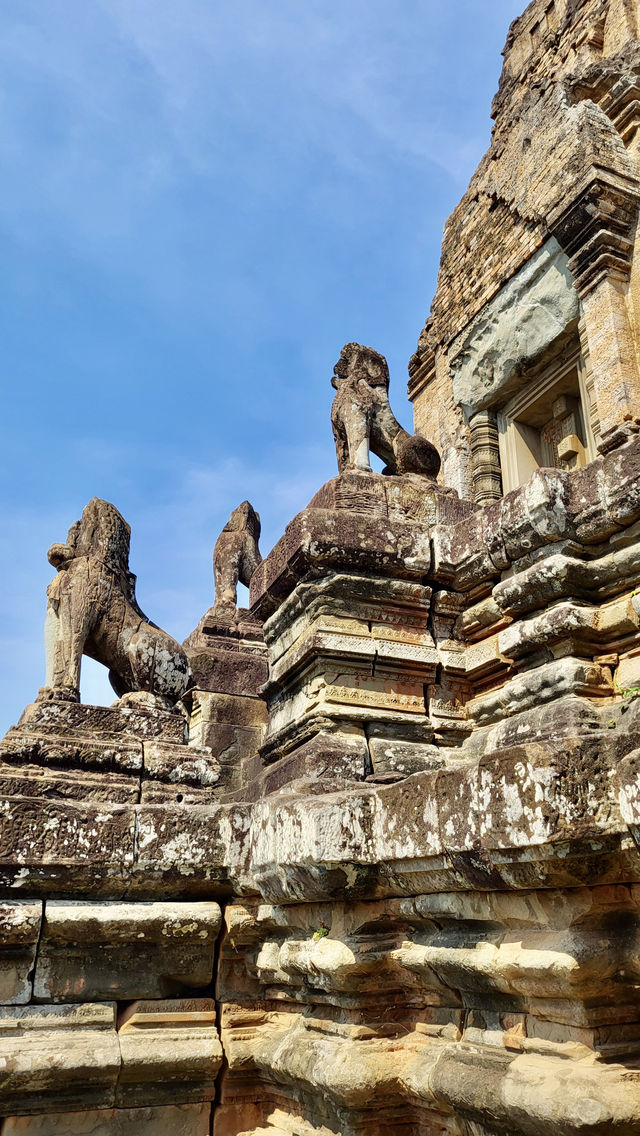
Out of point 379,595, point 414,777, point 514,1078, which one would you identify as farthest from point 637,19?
point 514,1078

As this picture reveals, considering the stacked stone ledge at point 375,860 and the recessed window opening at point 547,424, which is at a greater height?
the recessed window opening at point 547,424

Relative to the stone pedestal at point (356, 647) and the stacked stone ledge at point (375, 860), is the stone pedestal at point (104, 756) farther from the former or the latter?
the stone pedestal at point (356, 647)

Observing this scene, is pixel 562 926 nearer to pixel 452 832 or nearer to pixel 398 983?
pixel 452 832

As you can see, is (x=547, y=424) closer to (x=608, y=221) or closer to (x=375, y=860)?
(x=608, y=221)

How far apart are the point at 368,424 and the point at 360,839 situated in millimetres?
3226

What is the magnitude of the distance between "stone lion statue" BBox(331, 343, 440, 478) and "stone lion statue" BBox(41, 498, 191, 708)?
166 cm

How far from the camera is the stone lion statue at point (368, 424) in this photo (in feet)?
16.6

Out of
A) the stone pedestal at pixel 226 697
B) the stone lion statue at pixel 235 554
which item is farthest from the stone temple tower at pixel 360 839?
the stone lion statue at pixel 235 554

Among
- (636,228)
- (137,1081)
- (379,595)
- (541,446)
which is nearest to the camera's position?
(137,1081)

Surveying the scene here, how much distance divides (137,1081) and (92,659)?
290cm

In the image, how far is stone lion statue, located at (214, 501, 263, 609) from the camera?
9398 mm

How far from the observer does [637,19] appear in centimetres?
1001

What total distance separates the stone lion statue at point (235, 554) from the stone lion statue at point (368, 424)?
3887 millimetres

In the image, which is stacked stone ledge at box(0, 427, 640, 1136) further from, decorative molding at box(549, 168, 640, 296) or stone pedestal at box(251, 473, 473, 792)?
decorative molding at box(549, 168, 640, 296)
